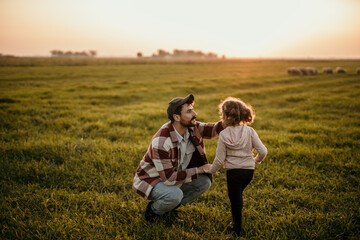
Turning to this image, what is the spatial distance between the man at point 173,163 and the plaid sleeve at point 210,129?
→ 0.10 feet

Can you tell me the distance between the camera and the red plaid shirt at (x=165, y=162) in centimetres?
279

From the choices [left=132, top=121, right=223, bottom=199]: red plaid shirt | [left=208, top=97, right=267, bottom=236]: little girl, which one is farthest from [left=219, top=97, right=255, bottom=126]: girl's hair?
[left=132, top=121, right=223, bottom=199]: red plaid shirt

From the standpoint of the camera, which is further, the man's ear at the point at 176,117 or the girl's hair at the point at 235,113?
the man's ear at the point at 176,117

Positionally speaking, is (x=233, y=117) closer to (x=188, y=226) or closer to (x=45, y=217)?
(x=188, y=226)

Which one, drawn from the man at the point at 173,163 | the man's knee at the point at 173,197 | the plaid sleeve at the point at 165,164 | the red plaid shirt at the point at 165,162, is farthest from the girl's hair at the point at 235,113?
the man's knee at the point at 173,197

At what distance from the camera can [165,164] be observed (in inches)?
109

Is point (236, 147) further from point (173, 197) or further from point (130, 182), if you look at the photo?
point (130, 182)

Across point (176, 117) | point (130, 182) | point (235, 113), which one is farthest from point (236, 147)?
point (130, 182)

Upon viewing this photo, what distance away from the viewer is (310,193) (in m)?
3.86

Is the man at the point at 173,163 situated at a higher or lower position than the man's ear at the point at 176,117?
lower

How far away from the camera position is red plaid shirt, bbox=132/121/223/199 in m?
2.79

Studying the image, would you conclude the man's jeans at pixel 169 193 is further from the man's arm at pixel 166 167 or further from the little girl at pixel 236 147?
the little girl at pixel 236 147

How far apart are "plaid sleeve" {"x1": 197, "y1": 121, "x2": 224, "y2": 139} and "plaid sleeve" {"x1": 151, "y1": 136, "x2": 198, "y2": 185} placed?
26.8 inches

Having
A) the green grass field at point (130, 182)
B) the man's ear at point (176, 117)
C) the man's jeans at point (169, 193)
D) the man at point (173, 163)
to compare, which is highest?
the man's ear at point (176, 117)
